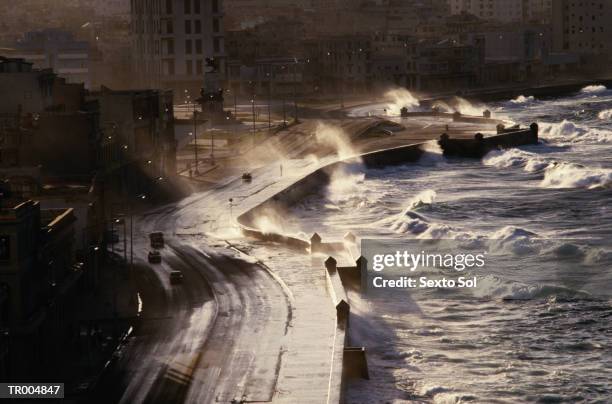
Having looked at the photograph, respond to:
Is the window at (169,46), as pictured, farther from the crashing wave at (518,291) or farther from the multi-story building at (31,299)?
the multi-story building at (31,299)

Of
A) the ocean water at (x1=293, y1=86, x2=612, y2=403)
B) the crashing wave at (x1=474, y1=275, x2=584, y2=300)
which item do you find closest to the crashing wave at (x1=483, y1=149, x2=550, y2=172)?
the ocean water at (x1=293, y1=86, x2=612, y2=403)

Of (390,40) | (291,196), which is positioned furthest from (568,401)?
(390,40)

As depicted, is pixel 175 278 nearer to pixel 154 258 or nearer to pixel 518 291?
pixel 154 258

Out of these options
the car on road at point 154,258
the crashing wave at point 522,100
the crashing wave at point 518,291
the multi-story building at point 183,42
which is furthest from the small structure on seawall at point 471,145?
the crashing wave at point 522,100

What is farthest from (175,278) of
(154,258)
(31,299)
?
(31,299)

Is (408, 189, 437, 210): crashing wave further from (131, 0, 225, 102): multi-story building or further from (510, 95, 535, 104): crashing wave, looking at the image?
(510, 95, 535, 104): crashing wave

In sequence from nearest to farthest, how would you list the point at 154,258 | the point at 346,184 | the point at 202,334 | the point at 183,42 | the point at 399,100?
the point at 202,334 < the point at 154,258 < the point at 346,184 < the point at 183,42 < the point at 399,100
